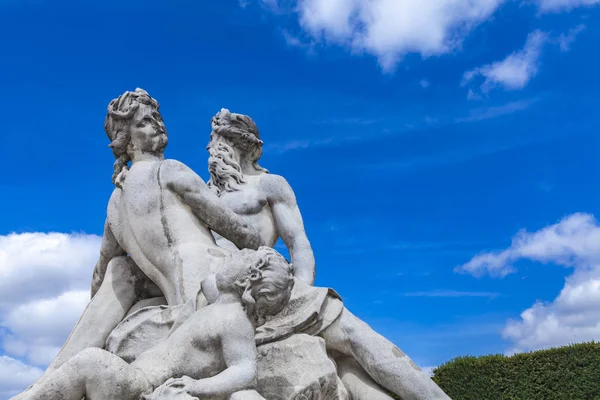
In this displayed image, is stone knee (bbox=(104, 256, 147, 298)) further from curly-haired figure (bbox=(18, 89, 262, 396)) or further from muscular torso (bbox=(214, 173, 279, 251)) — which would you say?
muscular torso (bbox=(214, 173, 279, 251))

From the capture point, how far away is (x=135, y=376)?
4191 millimetres

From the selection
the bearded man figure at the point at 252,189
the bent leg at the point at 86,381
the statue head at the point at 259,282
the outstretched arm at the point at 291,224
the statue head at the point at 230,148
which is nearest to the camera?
the bent leg at the point at 86,381

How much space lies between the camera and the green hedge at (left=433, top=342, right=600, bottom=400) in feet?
33.2

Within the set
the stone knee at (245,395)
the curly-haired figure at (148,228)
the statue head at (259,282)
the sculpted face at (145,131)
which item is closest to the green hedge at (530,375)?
the curly-haired figure at (148,228)

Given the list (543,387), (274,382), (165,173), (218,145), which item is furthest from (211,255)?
(543,387)

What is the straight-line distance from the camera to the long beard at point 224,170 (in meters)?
6.77

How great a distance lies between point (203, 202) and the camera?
556 cm

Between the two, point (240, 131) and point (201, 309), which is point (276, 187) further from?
point (201, 309)

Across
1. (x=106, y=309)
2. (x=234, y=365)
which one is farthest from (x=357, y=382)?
(x=106, y=309)

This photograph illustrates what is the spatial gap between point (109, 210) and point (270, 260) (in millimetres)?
1902

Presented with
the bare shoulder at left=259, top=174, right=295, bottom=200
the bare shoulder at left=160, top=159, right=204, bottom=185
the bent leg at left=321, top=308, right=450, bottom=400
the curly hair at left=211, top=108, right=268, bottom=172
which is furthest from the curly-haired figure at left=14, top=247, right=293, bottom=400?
the curly hair at left=211, top=108, right=268, bottom=172

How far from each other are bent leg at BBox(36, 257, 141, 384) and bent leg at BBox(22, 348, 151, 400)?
1.36 m

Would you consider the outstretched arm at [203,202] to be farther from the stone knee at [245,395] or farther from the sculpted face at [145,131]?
the stone knee at [245,395]

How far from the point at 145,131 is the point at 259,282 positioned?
1956 mm
